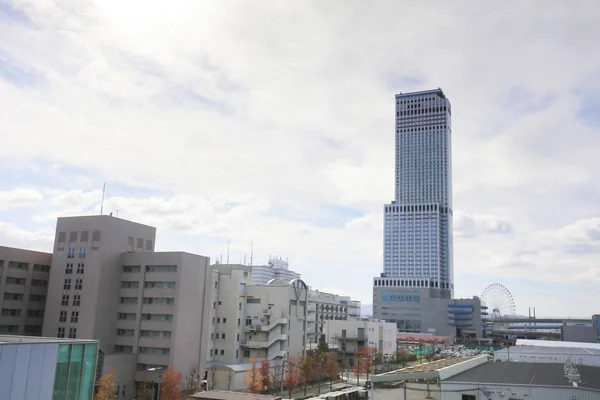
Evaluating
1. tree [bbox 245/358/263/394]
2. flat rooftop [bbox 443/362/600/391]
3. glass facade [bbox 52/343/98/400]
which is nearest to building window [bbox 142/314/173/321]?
tree [bbox 245/358/263/394]

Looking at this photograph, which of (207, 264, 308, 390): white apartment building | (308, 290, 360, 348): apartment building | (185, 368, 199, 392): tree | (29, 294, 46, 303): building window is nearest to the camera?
(185, 368, 199, 392): tree

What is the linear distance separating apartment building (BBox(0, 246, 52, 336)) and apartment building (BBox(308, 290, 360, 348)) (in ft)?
183

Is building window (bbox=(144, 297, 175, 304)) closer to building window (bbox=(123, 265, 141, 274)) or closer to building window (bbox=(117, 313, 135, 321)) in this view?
building window (bbox=(117, 313, 135, 321))

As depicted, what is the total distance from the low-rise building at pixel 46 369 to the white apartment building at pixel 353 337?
90.0m

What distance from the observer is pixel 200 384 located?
6731 centimetres

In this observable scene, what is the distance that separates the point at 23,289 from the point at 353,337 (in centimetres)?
7115

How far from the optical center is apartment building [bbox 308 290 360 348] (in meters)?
121

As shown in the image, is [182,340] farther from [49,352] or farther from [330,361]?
[49,352]

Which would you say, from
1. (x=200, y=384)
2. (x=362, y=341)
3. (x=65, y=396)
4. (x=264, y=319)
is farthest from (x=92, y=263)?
(x=362, y=341)

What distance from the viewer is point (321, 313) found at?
136000mm

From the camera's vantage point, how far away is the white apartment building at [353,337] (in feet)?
385

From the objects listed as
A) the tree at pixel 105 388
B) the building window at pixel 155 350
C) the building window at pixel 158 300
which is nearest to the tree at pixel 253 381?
the building window at pixel 155 350

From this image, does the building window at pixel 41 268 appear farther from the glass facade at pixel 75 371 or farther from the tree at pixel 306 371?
the glass facade at pixel 75 371

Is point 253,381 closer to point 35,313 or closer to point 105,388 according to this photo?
point 105,388
